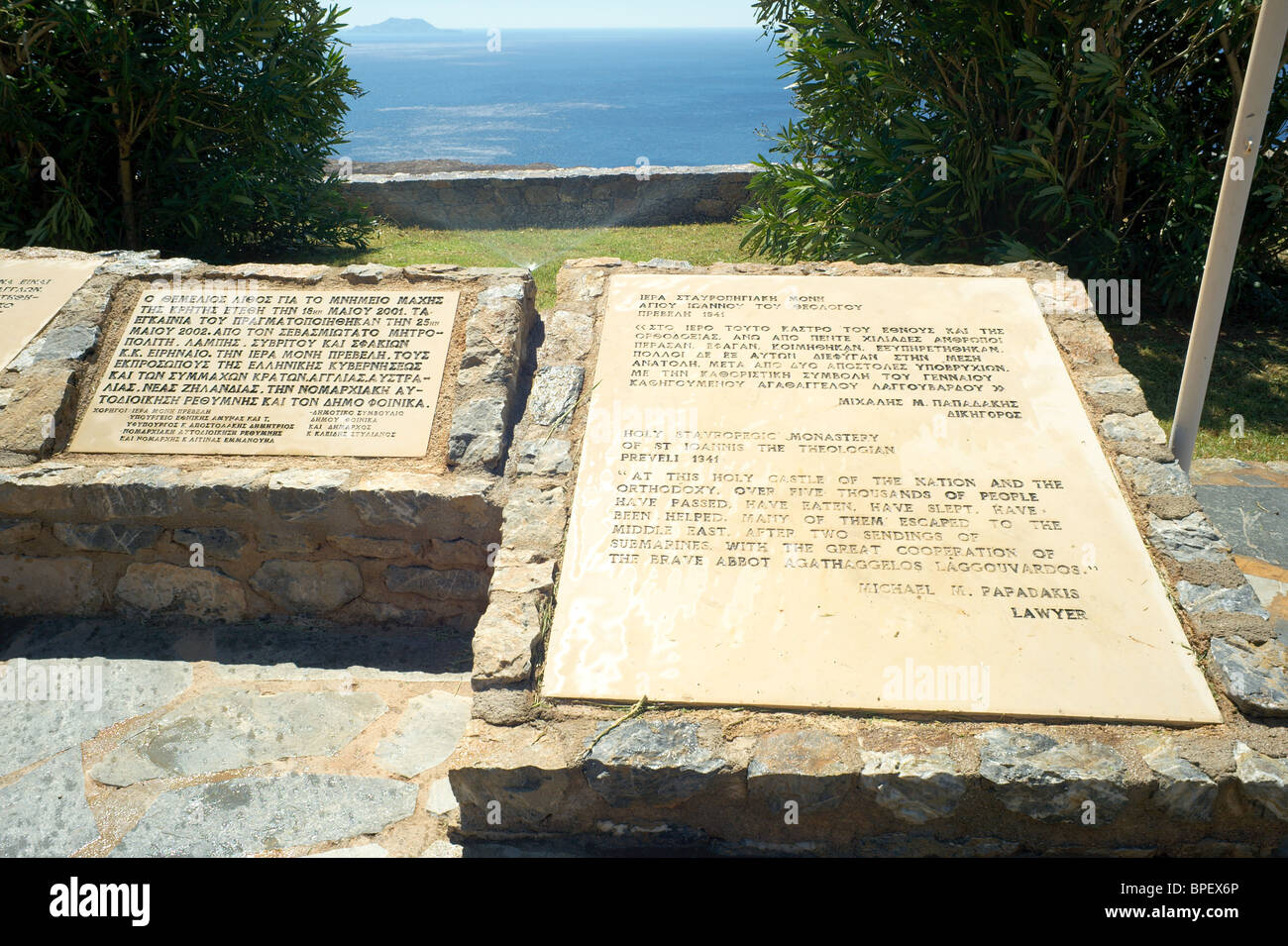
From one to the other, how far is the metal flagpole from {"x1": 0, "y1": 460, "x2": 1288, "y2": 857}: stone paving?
0.80 metres

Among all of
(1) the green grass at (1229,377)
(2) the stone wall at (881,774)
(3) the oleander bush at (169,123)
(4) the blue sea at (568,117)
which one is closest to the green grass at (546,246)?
(3) the oleander bush at (169,123)

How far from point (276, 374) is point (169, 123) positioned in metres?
4.03

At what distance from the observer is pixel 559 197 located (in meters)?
9.21

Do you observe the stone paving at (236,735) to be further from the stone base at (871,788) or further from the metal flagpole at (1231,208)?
the metal flagpole at (1231,208)

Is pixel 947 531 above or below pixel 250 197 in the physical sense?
below

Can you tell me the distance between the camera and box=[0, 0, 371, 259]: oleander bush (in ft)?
20.0

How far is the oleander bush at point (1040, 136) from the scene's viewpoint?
557 cm

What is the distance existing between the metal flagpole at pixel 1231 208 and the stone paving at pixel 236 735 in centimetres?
80

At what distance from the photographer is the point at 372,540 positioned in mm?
3443

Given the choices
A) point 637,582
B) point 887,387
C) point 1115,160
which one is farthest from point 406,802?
point 1115,160

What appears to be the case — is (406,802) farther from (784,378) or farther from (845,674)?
(784,378)

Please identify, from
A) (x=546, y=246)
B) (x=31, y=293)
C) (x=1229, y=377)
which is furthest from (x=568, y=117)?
(x=31, y=293)

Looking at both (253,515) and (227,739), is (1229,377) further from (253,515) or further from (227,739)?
(227,739)

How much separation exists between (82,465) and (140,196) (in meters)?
4.40
